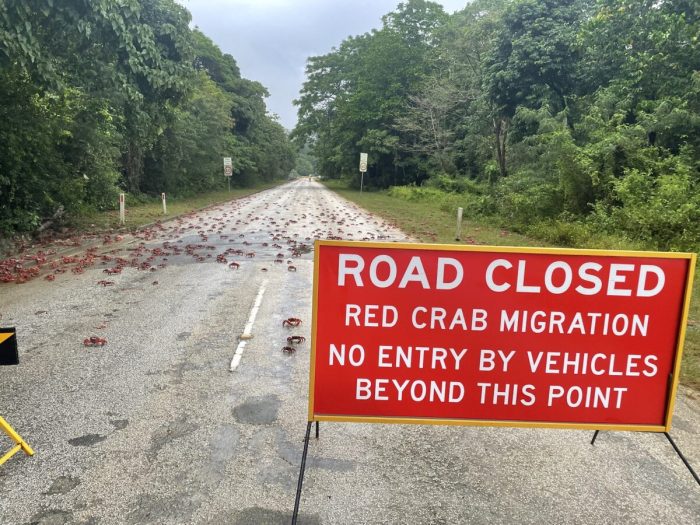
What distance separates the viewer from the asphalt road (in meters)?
3.00

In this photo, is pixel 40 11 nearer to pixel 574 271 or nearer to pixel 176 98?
pixel 176 98

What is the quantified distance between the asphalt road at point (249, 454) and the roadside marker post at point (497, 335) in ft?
1.61

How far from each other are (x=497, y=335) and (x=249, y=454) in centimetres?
187

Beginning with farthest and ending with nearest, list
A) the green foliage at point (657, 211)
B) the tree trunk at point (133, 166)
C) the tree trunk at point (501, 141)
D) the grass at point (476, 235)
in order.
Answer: the tree trunk at point (133, 166) → the tree trunk at point (501, 141) → the green foliage at point (657, 211) → the grass at point (476, 235)

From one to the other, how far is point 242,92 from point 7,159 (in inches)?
1946

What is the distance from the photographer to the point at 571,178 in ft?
46.5

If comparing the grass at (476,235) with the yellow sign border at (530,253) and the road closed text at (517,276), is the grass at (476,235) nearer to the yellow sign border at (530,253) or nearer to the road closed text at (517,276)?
the yellow sign border at (530,253)

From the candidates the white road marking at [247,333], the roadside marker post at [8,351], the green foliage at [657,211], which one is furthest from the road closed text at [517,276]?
the green foliage at [657,211]

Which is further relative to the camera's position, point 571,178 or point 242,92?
point 242,92

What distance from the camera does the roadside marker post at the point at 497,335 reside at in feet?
9.65

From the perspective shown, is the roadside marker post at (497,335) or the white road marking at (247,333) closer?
the roadside marker post at (497,335)

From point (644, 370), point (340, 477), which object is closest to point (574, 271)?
point (644, 370)

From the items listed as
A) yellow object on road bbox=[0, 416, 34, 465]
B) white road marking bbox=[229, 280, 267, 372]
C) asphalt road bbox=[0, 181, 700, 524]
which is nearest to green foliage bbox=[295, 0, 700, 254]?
white road marking bbox=[229, 280, 267, 372]

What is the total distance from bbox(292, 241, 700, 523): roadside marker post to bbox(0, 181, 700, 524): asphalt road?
490 mm
